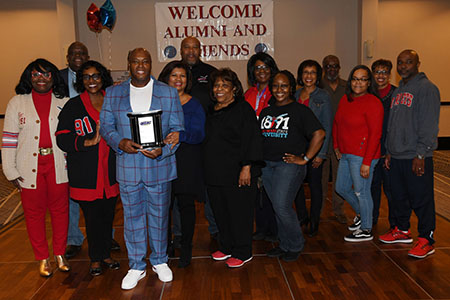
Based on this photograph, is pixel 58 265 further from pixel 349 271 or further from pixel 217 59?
pixel 217 59

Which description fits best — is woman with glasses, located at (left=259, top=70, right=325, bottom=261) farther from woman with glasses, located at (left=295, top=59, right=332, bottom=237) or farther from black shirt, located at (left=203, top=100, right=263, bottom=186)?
woman with glasses, located at (left=295, top=59, right=332, bottom=237)

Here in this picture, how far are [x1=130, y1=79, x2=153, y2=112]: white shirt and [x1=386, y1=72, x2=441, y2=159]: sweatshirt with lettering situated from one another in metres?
2.07

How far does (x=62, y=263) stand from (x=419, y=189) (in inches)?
118

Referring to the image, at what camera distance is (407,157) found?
11.3ft

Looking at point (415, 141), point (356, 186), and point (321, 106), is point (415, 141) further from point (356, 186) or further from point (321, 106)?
point (321, 106)

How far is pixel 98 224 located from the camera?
126 inches

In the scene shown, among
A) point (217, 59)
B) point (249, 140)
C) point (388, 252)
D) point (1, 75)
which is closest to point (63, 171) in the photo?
point (249, 140)

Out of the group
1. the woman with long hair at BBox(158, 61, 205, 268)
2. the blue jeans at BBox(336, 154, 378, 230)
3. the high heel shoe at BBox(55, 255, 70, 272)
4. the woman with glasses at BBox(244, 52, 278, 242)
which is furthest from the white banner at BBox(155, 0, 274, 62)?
the high heel shoe at BBox(55, 255, 70, 272)

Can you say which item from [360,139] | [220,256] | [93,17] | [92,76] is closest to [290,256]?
[220,256]

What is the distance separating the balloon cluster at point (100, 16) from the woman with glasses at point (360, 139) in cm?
430

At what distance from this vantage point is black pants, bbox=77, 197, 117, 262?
317cm

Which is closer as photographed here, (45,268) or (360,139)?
(45,268)

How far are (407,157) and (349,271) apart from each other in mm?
1072

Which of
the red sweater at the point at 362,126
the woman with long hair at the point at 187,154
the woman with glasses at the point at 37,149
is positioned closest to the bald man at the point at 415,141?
the red sweater at the point at 362,126
